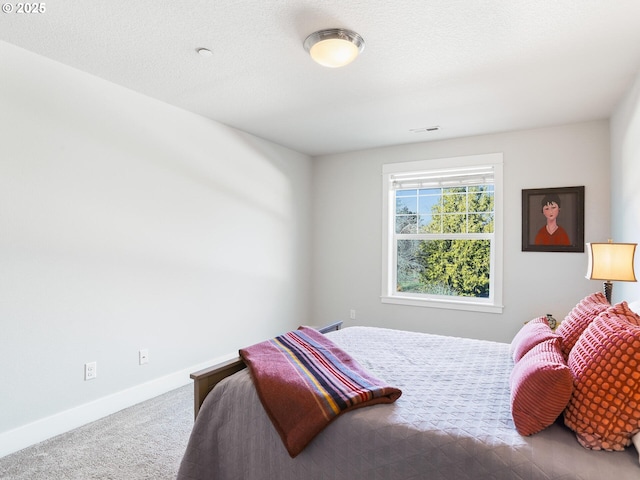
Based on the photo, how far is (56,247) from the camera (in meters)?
2.59

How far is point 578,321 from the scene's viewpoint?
1853 mm

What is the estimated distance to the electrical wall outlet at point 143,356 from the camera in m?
3.13

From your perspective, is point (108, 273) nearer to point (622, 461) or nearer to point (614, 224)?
point (622, 461)

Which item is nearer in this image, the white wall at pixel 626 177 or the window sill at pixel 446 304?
the white wall at pixel 626 177

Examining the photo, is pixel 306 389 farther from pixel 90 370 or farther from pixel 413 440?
pixel 90 370

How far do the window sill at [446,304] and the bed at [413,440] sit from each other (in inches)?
79.1

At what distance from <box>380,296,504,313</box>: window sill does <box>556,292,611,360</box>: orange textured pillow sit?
2119 mm

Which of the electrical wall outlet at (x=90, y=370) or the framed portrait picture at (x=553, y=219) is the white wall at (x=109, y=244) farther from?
the framed portrait picture at (x=553, y=219)

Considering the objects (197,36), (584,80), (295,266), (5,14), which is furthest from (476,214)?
(5,14)

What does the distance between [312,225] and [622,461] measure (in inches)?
166

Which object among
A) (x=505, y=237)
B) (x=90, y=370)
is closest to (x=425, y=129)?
(x=505, y=237)

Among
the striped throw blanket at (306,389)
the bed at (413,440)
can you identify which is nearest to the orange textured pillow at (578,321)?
the bed at (413,440)

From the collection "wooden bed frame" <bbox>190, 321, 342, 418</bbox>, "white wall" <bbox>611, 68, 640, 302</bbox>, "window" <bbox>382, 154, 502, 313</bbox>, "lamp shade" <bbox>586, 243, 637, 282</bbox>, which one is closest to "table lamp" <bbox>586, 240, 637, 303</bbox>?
"lamp shade" <bbox>586, 243, 637, 282</bbox>

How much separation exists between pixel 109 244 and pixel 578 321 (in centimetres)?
298
